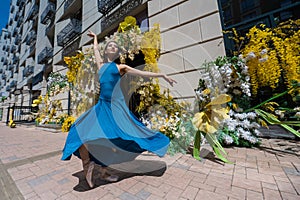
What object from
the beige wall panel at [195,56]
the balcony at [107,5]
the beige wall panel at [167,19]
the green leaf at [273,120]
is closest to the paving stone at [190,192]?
A: the green leaf at [273,120]

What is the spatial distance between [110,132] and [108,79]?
1.98 ft

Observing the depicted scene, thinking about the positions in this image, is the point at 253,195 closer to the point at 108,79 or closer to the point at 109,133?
the point at 109,133

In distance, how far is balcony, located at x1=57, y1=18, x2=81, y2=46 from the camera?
7.47 meters

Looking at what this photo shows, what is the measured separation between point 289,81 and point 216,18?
2010mm

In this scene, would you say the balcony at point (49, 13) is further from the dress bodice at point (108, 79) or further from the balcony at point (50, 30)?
the dress bodice at point (108, 79)

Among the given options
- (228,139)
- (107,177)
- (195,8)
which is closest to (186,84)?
(228,139)

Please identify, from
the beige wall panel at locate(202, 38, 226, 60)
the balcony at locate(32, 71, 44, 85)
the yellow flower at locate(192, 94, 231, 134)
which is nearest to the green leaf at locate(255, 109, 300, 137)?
the yellow flower at locate(192, 94, 231, 134)

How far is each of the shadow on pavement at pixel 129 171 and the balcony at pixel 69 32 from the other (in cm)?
784

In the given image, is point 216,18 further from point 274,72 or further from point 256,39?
point 274,72

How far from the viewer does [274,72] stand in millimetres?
2508

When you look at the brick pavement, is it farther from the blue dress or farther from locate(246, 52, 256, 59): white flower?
locate(246, 52, 256, 59): white flower

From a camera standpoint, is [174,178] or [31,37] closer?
[174,178]

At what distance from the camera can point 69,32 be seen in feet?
25.4

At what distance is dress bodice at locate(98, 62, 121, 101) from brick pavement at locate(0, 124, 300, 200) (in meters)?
1.01
